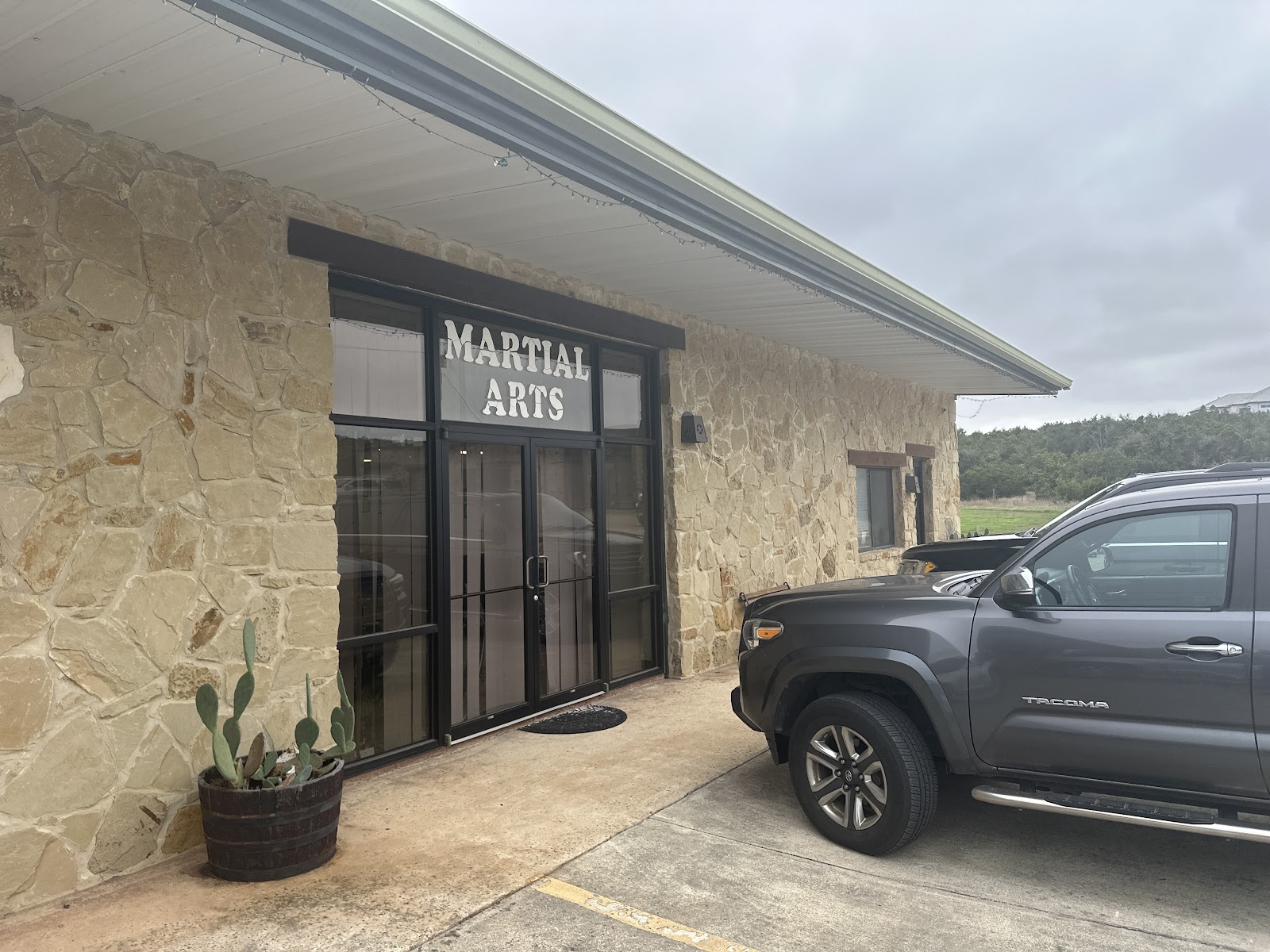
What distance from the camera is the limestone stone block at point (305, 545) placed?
457cm

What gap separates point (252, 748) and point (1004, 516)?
24156mm

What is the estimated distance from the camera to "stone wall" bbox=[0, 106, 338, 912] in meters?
3.55

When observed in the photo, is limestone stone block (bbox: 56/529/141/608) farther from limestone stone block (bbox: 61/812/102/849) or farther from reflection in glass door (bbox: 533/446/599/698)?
reflection in glass door (bbox: 533/446/599/698)

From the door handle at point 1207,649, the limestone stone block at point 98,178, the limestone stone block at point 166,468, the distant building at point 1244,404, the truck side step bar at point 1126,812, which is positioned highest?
the distant building at point 1244,404

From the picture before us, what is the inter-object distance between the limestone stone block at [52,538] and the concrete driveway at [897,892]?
2231 mm

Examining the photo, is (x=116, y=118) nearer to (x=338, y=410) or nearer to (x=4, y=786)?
(x=338, y=410)

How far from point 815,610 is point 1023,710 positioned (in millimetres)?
1051

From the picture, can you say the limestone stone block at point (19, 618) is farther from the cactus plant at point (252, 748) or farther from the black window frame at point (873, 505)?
the black window frame at point (873, 505)

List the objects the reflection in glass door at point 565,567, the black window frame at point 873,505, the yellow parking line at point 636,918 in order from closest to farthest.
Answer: the yellow parking line at point 636,918 → the reflection in glass door at point 565,567 → the black window frame at point 873,505

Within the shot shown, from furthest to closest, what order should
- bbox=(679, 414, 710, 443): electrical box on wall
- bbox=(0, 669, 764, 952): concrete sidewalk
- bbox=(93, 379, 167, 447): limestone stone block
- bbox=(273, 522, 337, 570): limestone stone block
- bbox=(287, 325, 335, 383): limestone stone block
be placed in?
bbox=(679, 414, 710, 443): electrical box on wall → bbox=(287, 325, 335, 383): limestone stone block → bbox=(273, 522, 337, 570): limestone stone block → bbox=(93, 379, 167, 447): limestone stone block → bbox=(0, 669, 764, 952): concrete sidewalk

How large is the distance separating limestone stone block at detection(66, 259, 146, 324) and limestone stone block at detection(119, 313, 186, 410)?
0.26 ft

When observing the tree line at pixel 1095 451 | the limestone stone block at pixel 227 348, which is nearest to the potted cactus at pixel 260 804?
the limestone stone block at pixel 227 348

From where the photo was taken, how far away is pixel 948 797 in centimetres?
471

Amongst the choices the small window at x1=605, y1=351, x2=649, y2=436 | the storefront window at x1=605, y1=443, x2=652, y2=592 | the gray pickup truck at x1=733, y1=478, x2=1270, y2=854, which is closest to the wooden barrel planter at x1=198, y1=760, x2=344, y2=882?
the gray pickup truck at x1=733, y1=478, x2=1270, y2=854
